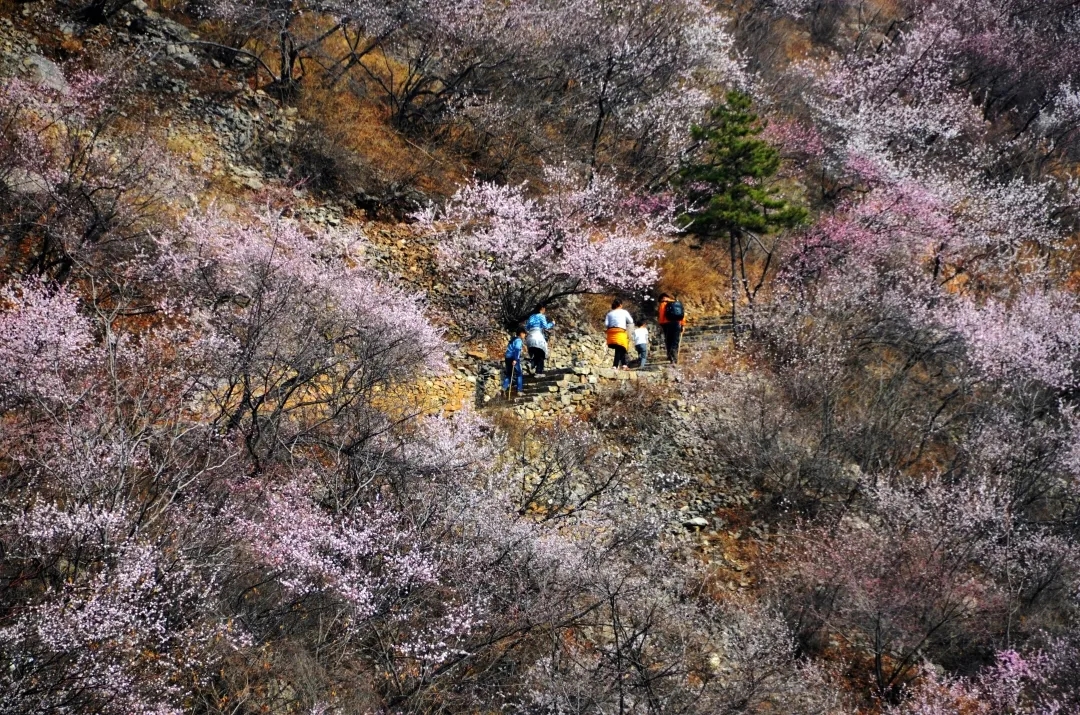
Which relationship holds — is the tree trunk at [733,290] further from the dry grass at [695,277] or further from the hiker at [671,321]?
the hiker at [671,321]

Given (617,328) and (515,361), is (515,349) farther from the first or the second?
(617,328)

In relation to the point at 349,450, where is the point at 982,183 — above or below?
above

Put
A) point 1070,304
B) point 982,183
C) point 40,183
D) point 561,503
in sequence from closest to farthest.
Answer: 1. point 561,503
2. point 40,183
3. point 1070,304
4. point 982,183

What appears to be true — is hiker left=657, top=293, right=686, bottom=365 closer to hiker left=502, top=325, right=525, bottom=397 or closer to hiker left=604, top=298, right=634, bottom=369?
hiker left=604, top=298, right=634, bottom=369

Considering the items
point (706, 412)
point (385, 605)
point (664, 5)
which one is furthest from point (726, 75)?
point (385, 605)

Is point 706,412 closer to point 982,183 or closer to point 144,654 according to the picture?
point 144,654
